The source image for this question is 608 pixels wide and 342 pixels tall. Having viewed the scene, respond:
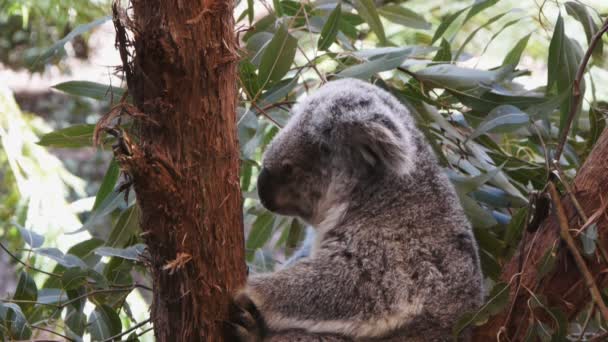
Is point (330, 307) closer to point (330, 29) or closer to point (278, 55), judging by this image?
point (278, 55)

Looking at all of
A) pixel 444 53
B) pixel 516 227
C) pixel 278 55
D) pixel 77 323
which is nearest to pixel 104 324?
pixel 77 323

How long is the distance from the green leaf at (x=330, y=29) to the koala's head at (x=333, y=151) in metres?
0.26

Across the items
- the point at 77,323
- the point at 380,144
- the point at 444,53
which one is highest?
the point at 444,53

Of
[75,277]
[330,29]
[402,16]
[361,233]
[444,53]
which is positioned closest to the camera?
[361,233]

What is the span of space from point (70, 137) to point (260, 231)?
108 cm

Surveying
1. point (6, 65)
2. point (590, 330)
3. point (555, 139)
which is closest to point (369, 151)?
point (555, 139)

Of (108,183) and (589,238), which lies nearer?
(589,238)

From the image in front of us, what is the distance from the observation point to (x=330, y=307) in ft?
7.36

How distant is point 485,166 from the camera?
3.02m

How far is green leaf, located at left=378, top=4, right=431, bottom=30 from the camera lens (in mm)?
3309

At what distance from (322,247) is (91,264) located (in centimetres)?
120

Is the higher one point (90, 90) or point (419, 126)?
point (90, 90)

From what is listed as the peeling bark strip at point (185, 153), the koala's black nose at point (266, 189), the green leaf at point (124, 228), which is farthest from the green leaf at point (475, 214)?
the green leaf at point (124, 228)

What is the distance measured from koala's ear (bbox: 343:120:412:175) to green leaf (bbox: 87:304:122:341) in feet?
3.69
